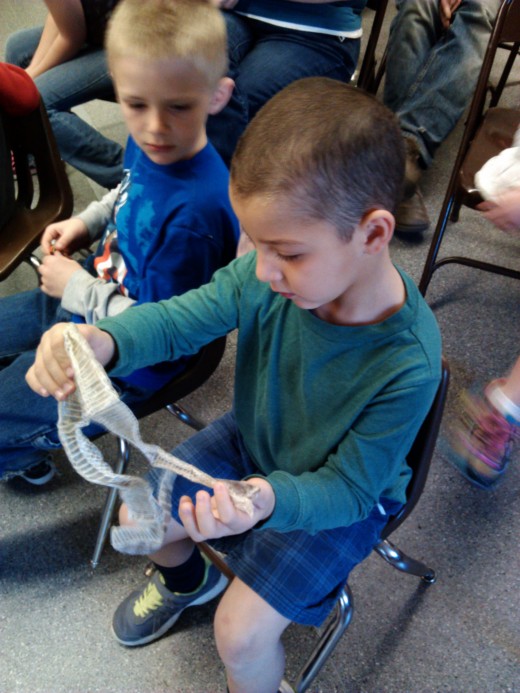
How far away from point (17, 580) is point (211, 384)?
2.16 ft

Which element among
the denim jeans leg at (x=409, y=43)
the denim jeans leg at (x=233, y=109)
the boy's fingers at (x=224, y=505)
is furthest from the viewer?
the denim jeans leg at (x=409, y=43)

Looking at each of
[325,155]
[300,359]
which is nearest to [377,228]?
[325,155]

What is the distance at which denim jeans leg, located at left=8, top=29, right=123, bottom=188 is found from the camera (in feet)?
5.90

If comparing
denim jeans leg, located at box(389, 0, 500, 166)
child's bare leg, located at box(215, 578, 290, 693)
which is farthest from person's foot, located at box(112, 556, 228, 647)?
denim jeans leg, located at box(389, 0, 500, 166)

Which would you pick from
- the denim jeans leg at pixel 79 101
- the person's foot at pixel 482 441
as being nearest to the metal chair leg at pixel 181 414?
the person's foot at pixel 482 441

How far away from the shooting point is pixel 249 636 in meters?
0.82

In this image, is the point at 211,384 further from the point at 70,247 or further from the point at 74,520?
the point at 70,247

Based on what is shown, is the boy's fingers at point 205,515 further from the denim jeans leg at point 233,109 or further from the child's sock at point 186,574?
the denim jeans leg at point 233,109

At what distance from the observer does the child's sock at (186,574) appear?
105cm

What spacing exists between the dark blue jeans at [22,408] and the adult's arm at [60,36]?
1068mm

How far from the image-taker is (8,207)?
1.22 metres

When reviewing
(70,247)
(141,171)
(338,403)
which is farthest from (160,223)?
(338,403)

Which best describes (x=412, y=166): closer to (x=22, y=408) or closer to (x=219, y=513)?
(x=22, y=408)

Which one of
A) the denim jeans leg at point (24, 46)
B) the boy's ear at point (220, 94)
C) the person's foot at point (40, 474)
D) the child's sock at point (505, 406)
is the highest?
the boy's ear at point (220, 94)
